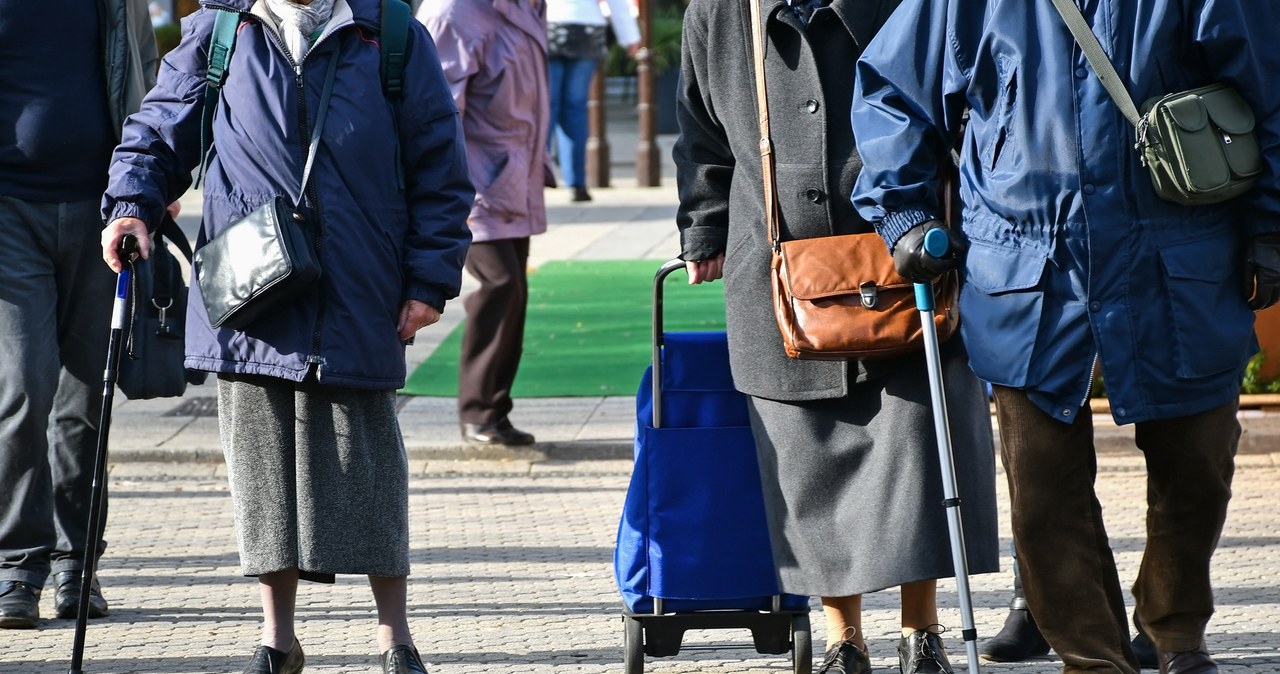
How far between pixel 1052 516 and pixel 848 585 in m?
0.63

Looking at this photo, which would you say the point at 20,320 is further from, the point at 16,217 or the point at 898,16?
the point at 898,16

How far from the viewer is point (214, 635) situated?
546 centimetres

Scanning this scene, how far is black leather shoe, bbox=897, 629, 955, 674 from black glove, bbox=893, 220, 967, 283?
39.0 inches

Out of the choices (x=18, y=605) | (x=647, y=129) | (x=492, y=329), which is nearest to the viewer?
(x=18, y=605)

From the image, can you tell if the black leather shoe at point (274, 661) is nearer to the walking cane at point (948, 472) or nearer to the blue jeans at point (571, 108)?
the walking cane at point (948, 472)

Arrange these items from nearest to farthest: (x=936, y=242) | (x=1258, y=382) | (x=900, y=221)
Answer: (x=936, y=242), (x=900, y=221), (x=1258, y=382)

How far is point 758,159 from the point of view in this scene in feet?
15.4

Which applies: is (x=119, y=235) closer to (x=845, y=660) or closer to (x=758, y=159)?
(x=758, y=159)

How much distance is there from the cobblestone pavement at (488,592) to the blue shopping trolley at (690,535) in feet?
0.95

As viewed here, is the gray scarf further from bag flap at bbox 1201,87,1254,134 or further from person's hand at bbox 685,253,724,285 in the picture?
bag flap at bbox 1201,87,1254,134

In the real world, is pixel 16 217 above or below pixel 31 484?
above

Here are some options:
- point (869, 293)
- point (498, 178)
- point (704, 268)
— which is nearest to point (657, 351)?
point (704, 268)

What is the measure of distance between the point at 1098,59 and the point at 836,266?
2.76 feet

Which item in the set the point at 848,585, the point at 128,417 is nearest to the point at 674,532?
the point at 848,585
